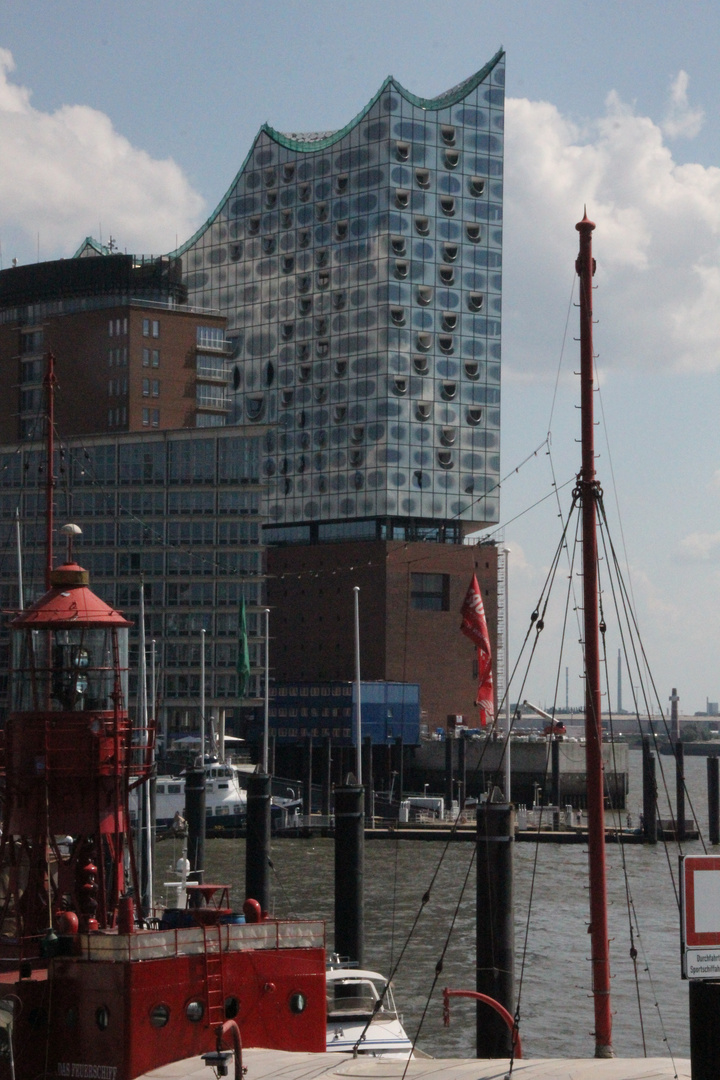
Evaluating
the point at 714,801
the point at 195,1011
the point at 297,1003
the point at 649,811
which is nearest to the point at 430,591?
the point at 714,801

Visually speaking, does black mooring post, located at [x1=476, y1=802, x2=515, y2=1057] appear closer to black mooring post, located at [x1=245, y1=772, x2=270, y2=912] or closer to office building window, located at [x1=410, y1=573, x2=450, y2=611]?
black mooring post, located at [x1=245, y1=772, x2=270, y2=912]

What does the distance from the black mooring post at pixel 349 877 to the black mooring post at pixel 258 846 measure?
919 centimetres

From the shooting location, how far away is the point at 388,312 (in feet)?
458

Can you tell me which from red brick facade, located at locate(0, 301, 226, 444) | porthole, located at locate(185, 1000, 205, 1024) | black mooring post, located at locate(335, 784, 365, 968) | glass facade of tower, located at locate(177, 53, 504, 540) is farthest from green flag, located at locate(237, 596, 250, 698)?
porthole, located at locate(185, 1000, 205, 1024)

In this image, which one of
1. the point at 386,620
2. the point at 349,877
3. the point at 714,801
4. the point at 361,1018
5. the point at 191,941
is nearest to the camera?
the point at 191,941

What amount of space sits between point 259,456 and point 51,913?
102038 mm

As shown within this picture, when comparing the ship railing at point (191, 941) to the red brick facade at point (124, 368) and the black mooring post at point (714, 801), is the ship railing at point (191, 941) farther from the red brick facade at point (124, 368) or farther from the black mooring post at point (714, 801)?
the red brick facade at point (124, 368)

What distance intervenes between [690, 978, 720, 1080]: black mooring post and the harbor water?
1259cm

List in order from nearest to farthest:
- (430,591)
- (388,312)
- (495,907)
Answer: (495,907) < (388,312) < (430,591)

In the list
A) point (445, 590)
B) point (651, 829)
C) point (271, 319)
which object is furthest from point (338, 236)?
point (651, 829)

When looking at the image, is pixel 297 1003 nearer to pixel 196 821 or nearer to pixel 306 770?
pixel 196 821

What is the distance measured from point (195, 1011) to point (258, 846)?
2754 cm

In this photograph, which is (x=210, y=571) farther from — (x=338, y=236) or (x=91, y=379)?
(x=338, y=236)

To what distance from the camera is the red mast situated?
24328 millimetres
